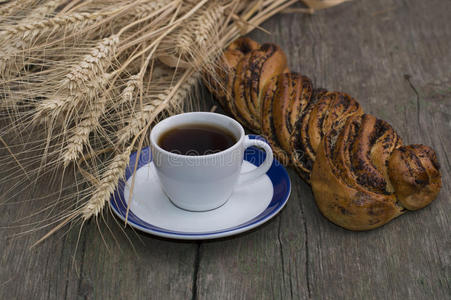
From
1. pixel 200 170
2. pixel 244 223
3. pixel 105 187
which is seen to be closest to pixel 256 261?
pixel 244 223

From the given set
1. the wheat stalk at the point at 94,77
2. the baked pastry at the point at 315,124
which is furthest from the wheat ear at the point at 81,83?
the baked pastry at the point at 315,124

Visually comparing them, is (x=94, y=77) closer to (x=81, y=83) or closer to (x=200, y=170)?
(x=81, y=83)

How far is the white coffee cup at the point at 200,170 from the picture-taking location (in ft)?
4.27

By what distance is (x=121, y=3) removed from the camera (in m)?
1.79

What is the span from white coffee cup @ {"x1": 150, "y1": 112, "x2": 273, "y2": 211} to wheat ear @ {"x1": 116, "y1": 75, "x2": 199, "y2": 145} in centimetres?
11

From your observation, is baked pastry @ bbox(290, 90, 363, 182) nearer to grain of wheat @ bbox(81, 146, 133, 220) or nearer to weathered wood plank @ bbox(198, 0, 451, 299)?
weathered wood plank @ bbox(198, 0, 451, 299)

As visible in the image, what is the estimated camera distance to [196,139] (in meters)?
1.43

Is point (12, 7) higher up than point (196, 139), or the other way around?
point (12, 7)

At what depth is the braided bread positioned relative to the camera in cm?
134

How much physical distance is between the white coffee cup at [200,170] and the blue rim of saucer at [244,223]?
0.21 ft

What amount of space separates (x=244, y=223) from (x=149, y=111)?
50cm

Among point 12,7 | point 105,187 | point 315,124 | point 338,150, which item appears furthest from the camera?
point 12,7

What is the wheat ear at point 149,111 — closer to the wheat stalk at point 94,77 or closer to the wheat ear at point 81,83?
the wheat stalk at point 94,77

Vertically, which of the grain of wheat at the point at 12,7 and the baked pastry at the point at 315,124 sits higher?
the grain of wheat at the point at 12,7
